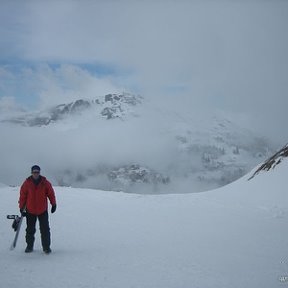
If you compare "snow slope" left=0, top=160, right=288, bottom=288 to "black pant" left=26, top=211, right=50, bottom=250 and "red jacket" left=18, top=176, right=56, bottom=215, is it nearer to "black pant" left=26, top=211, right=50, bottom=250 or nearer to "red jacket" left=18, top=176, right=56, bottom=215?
"black pant" left=26, top=211, right=50, bottom=250

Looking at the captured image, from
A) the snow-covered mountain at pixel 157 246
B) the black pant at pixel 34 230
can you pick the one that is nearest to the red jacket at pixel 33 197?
the black pant at pixel 34 230

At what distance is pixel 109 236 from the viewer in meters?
13.9

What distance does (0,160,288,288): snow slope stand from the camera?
28.8 feet

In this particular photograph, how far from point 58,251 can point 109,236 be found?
275 cm

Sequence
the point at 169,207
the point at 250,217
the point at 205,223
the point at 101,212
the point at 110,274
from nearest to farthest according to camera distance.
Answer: the point at 110,274, the point at 205,223, the point at 250,217, the point at 101,212, the point at 169,207

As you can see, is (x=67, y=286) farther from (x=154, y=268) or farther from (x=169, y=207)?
(x=169, y=207)

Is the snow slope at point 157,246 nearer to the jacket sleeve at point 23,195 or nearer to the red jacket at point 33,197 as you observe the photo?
the red jacket at point 33,197

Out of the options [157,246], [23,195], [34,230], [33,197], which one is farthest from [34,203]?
[157,246]

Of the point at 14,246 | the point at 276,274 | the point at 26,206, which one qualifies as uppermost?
the point at 26,206

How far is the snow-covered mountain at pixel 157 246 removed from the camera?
8.80 metres

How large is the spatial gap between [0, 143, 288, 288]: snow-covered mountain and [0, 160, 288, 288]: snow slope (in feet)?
0.07

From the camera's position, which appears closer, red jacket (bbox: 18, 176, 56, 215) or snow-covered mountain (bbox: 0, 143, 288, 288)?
snow-covered mountain (bbox: 0, 143, 288, 288)

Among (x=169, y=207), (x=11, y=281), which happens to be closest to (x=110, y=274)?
(x=11, y=281)

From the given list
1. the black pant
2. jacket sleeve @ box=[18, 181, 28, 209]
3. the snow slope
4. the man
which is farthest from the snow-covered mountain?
jacket sleeve @ box=[18, 181, 28, 209]
